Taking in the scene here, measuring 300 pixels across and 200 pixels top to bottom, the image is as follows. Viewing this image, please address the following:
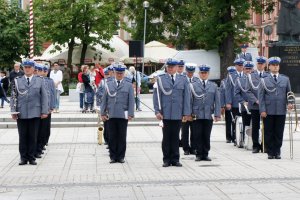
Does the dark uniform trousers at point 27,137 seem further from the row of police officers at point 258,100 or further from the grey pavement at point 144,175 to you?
the row of police officers at point 258,100

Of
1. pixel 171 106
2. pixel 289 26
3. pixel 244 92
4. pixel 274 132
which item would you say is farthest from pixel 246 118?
pixel 289 26

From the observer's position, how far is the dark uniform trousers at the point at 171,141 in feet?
50.4

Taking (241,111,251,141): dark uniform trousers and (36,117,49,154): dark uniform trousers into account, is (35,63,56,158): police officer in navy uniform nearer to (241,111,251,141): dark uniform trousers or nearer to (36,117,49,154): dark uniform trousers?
(36,117,49,154): dark uniform trousers

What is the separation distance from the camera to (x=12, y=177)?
45.7 ft

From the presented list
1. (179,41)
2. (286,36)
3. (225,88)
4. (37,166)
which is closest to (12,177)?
(37,166)

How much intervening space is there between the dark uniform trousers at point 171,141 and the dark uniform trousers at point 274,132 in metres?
2.22

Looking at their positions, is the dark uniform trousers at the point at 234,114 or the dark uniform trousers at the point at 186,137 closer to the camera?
the dark uniform trousers at the point at 186,137

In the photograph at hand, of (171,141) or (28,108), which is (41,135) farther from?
(171,141)

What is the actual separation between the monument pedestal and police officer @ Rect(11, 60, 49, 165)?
16.9m

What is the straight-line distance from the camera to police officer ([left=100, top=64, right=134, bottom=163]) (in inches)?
635

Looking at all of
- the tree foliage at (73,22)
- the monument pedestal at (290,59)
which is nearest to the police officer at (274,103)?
the monument pedestal at (290,59)

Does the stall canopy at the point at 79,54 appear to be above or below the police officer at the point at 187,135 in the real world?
above

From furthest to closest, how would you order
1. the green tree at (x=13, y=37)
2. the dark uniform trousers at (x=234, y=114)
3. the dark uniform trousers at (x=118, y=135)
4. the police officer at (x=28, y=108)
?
1. the green tree at (x=13, y=37)
2. the dark uniform trousers at (x=234, y=114)
3. the dark uniform trousers at (x=118, y=135)
4. the police officer at (x=28, y=108)

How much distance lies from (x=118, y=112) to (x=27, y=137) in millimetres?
1823
